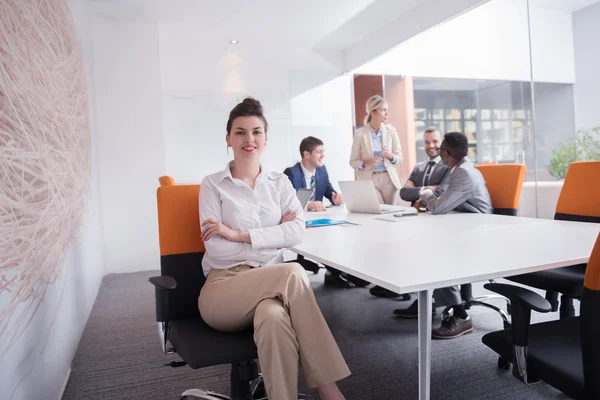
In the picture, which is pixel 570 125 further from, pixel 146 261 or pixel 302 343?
pixel 146 261

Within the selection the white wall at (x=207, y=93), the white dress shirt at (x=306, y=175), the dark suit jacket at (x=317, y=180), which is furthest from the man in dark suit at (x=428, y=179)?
the white wall at (x=207, y=93)

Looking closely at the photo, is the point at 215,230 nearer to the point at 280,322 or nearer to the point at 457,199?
the point at 280,322

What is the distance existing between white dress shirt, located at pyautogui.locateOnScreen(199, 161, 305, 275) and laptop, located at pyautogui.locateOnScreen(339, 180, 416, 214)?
1.24 metres

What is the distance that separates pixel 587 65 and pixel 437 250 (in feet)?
13.6

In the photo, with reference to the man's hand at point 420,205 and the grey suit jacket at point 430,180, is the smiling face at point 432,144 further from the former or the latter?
the man's hand at point 420,205

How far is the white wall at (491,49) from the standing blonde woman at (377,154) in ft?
5.28

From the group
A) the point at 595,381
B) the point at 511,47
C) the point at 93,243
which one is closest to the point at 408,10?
the point at 511,47


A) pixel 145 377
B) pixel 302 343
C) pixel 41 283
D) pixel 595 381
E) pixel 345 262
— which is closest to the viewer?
pixel 595 381

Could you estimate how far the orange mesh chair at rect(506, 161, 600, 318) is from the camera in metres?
2.28

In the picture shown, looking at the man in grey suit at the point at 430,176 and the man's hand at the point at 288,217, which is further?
the man in grey suit at the point at 430,176

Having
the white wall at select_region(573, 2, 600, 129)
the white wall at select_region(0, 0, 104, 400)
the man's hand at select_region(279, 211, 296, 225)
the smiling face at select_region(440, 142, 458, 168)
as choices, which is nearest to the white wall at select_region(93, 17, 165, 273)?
the white wall at select_region(0, 0, 104, 400)

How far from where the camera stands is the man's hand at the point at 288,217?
2.13m

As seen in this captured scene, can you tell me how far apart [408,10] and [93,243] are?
15.9 feet

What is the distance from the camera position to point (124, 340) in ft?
10.4
